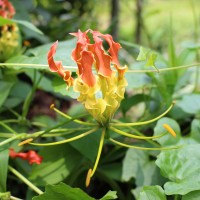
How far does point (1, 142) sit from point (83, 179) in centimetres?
33

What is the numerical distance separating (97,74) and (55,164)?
367mm

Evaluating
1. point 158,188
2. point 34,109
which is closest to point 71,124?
point 158,188

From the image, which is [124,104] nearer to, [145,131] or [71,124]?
[145,131]

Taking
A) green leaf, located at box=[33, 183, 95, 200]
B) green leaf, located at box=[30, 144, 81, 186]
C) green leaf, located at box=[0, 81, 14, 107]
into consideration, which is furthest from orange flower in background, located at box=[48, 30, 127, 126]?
green leaf, located at box=[0, 81, 14, 107]

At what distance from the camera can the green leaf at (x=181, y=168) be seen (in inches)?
34.4

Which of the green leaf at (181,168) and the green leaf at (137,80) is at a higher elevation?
the green leaf at (181,168)

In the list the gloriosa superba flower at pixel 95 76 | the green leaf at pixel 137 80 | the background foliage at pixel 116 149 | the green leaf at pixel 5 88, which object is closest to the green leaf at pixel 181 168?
the background foliage at pixel 116 149

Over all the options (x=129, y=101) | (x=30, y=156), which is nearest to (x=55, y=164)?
(x=30, y=156)

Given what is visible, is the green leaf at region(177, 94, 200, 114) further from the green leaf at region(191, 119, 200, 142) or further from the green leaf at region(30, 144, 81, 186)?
the green leaf at region(30, 144, 81, 186)

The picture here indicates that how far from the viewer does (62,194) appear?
2.79 feet

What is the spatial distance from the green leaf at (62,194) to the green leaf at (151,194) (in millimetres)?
102

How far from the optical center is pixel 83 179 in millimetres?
1262

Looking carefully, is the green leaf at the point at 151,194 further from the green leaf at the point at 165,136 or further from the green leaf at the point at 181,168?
the green leaf at the point at 165,136

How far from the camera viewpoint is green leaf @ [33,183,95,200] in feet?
2.73
